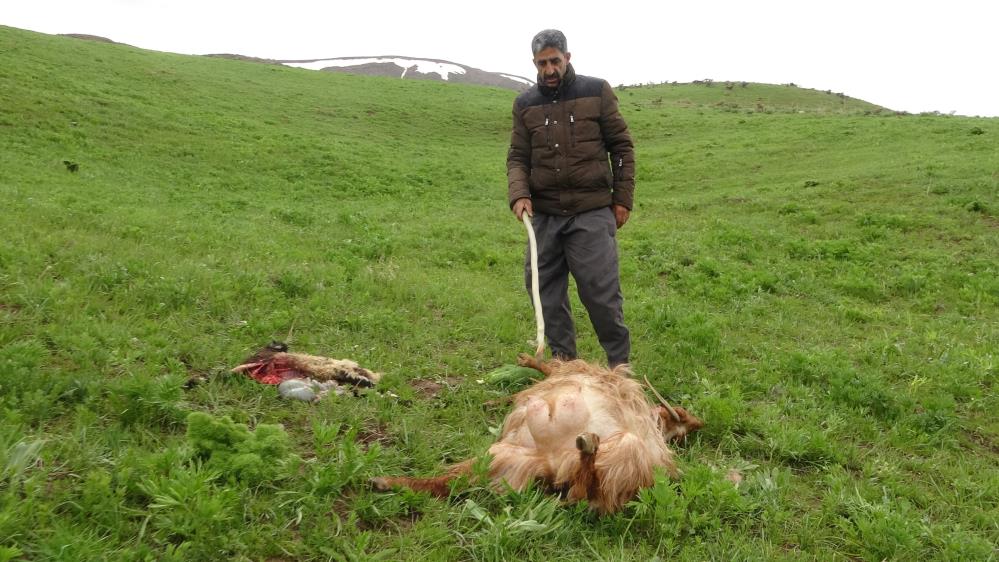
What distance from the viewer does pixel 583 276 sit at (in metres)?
4.60

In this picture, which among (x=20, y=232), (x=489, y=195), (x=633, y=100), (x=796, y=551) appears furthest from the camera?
(x=633, y=100)

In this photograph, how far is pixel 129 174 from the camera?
14047 millimetres

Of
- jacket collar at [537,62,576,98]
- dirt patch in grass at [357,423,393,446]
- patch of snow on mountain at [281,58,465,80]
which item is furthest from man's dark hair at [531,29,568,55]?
patch of snow on mountain at [281,58,465,80]

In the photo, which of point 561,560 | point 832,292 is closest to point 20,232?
point 561,560

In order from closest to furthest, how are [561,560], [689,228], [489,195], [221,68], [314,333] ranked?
1. [561,560]
2. [314,333]
3. [689,228]
4. [489,195]
5. [221,68]

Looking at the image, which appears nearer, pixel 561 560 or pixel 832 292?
pixel 561 560

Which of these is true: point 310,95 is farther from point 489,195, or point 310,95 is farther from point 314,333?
point 314,333

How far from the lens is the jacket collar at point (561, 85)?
462cm

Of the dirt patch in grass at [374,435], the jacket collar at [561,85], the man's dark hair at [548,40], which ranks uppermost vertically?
the man's dark hair at [548,40]

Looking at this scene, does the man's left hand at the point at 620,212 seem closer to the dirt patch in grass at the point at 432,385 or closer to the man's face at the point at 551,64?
the man's face at the point at 551,64

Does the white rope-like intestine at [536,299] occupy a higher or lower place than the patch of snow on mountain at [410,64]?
lower

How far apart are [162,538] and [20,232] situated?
623cm

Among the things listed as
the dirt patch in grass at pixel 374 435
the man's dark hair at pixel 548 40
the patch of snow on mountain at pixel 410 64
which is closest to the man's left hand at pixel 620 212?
the man's dark hair at pixel 548 40

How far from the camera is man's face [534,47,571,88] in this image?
14.7ft
